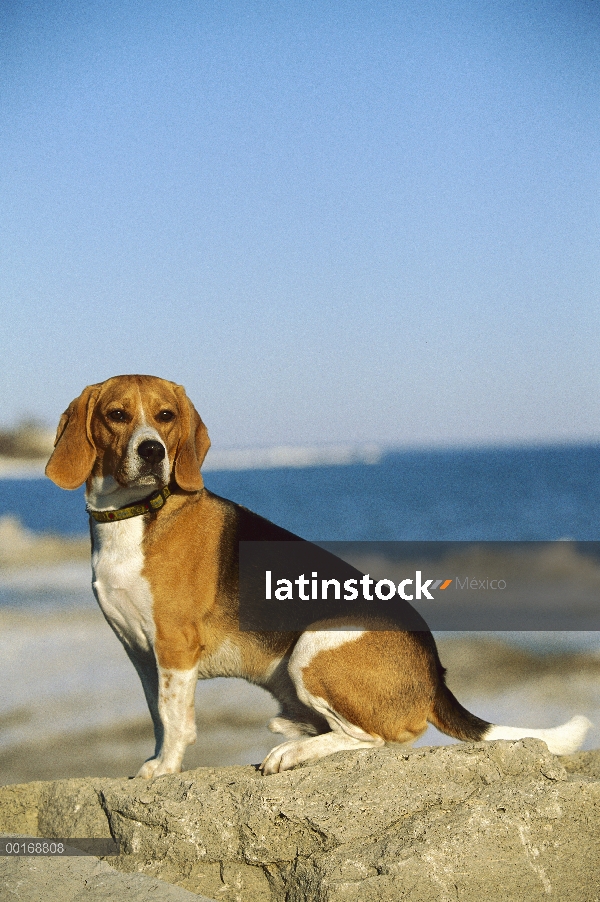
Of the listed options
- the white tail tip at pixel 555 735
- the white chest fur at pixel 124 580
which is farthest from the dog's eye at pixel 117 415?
the white tail tip at pixel 555 735

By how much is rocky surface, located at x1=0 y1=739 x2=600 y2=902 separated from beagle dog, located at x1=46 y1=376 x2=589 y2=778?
30cm

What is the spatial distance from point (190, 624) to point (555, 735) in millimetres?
2324

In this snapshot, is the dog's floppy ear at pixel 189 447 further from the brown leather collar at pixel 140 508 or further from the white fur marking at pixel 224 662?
the white fur marking at pixel 224 662

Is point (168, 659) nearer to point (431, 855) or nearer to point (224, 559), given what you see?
point (224, 559)

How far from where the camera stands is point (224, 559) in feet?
18.5

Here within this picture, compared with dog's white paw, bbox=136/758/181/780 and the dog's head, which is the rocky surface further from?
the dog's head

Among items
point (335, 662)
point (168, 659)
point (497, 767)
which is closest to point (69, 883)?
point (168, 659)

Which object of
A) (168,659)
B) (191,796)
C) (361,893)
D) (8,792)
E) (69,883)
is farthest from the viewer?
(8,792)

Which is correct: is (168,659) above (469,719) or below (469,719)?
above

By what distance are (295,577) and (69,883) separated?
6.76ft

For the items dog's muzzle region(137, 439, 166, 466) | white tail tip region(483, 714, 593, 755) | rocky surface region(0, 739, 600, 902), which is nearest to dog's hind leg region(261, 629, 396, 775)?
rocky surface region(0, 739, 600, 902)

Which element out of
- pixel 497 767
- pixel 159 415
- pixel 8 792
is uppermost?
pixel 159 415

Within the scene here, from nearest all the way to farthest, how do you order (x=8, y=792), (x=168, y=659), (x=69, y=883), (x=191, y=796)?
(x=69, y=883)
(x=191, y=796)
(x=168, y=659)
(x=8, y=792)

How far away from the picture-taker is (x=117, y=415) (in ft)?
17.6
